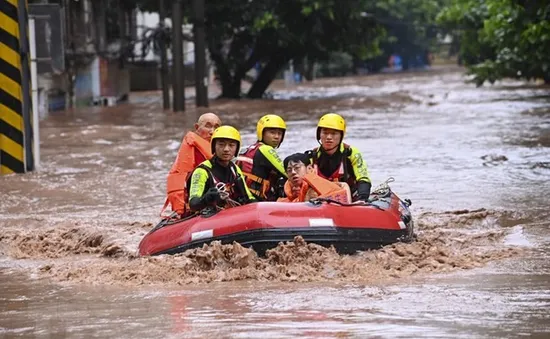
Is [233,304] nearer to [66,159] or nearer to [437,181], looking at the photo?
[437,181]

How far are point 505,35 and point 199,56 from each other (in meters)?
10.6

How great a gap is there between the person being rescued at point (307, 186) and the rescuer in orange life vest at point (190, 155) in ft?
3.95

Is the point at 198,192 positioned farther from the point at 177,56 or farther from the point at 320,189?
the point at 177,56

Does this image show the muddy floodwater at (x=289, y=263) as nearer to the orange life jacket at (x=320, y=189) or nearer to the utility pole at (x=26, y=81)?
the utility pole at (x=26, y=81)

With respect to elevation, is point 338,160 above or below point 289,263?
above

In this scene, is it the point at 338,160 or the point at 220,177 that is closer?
the point at 220,177

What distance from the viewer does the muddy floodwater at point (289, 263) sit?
7.77 metres

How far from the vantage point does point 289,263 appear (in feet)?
31.4

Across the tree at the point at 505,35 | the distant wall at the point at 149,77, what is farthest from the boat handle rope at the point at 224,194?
the distant wall at the point at 149,77

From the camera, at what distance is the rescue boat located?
31.8 ft

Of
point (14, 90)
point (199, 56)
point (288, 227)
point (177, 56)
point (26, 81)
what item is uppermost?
point (26, 81)

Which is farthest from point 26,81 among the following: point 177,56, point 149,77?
point 149,77

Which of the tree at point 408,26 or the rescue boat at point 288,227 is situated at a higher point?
the rescue boat at point 288,227

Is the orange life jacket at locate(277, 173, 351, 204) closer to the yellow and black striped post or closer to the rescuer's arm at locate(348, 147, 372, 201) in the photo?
the rescuer's arm at locate(348, 147, 372, 201)
